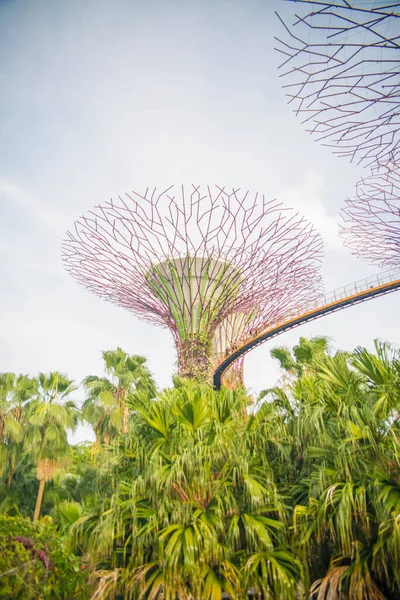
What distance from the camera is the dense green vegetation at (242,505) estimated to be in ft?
17.7

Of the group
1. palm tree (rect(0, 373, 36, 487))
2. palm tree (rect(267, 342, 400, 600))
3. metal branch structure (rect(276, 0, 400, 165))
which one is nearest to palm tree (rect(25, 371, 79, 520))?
palm tree (rect(0, 373, 36, 487))

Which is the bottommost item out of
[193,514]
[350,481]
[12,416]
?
[193,514]

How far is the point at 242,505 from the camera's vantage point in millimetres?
6902

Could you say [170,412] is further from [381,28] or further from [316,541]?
[381,28]

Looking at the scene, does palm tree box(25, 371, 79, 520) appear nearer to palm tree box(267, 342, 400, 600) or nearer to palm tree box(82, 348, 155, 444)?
palm tree box(82, 348, 155, 444)

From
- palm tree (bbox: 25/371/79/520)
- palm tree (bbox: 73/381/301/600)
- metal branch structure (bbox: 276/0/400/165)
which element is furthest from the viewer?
palm tree (bbox: 25/371/79/520)

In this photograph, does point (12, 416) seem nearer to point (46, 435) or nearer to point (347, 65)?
point (46, 435)

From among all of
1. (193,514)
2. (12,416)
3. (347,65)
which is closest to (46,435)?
(12,416)

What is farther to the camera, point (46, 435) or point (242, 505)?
point (46, 435)

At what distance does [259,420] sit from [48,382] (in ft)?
34.9

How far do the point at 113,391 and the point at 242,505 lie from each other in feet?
35.8

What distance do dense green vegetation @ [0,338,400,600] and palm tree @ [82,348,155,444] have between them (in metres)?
7.17

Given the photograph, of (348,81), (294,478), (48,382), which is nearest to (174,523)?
(294,478)

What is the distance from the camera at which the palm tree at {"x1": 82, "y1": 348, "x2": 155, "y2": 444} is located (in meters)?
15.7
